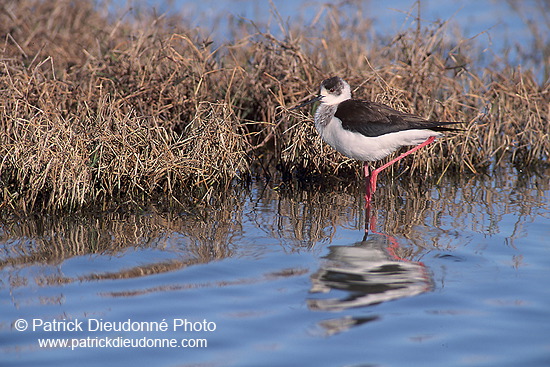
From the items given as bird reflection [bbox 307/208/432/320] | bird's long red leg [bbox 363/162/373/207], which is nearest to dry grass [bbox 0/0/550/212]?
bird's long red leg [bbox 363/162/373/207]

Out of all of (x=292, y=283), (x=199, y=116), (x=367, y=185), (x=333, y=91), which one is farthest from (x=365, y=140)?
(x=292, y=283)

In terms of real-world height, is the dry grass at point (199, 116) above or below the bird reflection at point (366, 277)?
above

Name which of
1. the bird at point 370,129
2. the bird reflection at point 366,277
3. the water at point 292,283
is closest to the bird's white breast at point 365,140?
the bird at point 370,129

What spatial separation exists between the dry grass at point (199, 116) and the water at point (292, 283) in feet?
1.33

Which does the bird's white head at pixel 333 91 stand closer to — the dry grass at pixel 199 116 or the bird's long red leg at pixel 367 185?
the dry grass at pixel 199 116

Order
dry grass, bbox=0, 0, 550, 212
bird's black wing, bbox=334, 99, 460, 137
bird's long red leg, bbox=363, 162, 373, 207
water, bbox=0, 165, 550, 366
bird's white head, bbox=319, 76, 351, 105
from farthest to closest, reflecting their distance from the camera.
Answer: bird's white head, bbox=319, 76, 351, 105 < bird's long red leg, bbox=363, 162, 373, 207 < bird's black wing, bbox=334, 99, 460, 137 < dry grass, bbox=0, 0, 550, 212 < water, bbox=0, 165, 550, 366

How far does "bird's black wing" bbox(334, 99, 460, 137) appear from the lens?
603 centimetres

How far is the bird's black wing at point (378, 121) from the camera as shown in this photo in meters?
6.03

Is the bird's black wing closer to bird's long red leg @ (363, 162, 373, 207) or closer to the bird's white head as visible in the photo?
the bird's white head

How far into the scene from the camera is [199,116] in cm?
651

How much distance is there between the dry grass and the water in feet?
1.33

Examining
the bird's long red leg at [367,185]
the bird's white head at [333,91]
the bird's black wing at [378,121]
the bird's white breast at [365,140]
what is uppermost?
the bird's white head at [333,91]

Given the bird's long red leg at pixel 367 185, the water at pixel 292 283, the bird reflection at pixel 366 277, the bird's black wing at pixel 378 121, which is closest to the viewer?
the water at pixel 292 283

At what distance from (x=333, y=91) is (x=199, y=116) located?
3.87 ft
